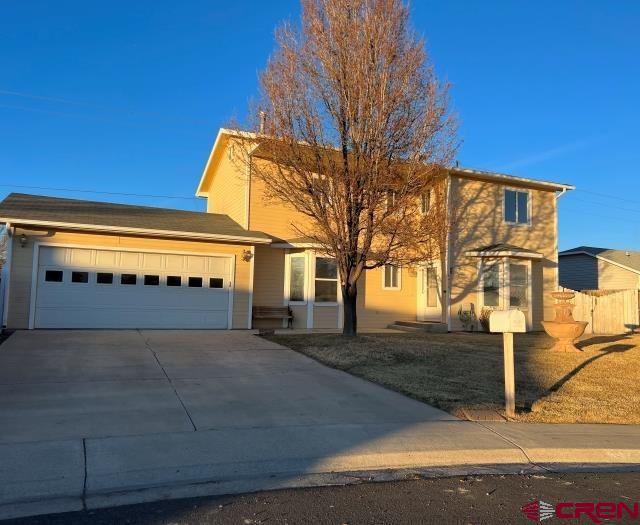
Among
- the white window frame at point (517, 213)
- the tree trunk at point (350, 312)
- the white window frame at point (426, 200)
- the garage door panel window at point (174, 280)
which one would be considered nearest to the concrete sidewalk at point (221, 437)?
the tree trunk at point (350, 312)

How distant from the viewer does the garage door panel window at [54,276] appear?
14805 millimetres

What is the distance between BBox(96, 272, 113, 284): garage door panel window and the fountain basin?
472 inches

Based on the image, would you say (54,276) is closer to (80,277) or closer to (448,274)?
(80,277)

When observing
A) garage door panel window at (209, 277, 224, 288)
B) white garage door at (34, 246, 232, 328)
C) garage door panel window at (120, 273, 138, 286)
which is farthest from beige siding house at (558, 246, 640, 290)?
garage door panel window at (120, 273, 138, 286)

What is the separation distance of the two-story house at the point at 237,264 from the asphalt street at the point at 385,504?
11842 millimetres

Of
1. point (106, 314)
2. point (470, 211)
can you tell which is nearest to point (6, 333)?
point (106, 314)

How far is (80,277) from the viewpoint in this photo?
49.9 feet

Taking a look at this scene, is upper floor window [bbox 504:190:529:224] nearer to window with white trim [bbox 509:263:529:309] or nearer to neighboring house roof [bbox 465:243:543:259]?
neighboring house roof [bbox 465:243:543:259]

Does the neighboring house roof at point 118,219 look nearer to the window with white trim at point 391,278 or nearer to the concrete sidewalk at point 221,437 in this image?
the window with white trim at point 391,278

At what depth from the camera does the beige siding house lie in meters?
29.8

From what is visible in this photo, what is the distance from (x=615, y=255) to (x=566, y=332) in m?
21.7

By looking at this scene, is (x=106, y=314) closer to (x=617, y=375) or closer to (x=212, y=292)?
(x=212, y=292)

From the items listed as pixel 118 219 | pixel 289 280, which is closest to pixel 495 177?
pixel 289 280

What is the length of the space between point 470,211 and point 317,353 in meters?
10.6
